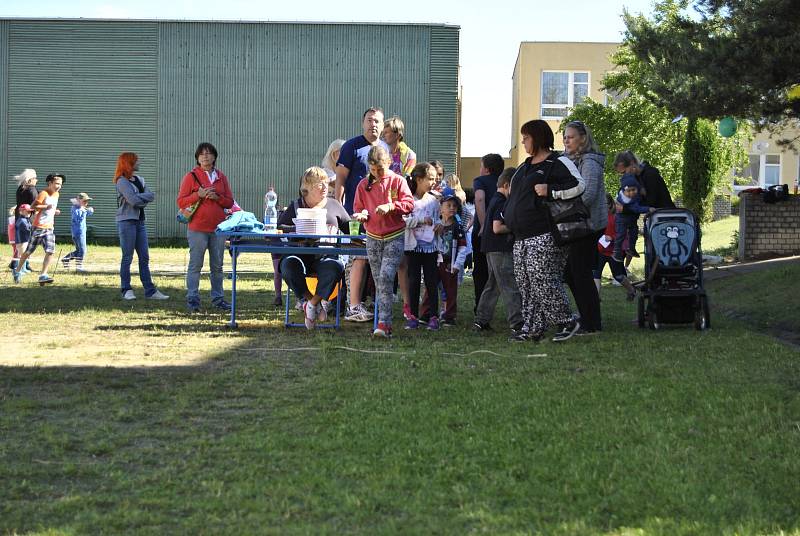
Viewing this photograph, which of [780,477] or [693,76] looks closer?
[780,477]

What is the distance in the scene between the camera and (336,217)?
11.3 m

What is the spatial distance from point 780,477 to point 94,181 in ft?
125

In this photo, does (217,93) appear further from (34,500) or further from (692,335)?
(34,500)

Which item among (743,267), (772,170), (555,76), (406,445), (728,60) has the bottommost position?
(406,445)

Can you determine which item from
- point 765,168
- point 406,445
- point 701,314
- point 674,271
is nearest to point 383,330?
point 674,271

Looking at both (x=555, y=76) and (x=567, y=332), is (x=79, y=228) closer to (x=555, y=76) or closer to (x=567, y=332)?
(x=567, y=332)

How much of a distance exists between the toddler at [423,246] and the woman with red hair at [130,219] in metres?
4.45

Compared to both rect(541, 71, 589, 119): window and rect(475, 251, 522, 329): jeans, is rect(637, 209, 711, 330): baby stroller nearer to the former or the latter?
rect(475, 251, 522, 329): jeans

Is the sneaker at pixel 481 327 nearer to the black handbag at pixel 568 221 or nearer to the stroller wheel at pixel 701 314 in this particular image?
the black handbag at pixel 568 221

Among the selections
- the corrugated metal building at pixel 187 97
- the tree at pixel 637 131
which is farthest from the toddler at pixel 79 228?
the tree at pixel 637 131

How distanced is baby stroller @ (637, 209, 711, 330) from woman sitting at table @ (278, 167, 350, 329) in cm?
305

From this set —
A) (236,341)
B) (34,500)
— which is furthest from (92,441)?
(236,341)

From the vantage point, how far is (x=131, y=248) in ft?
47.8

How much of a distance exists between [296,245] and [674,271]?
12.3 ft
